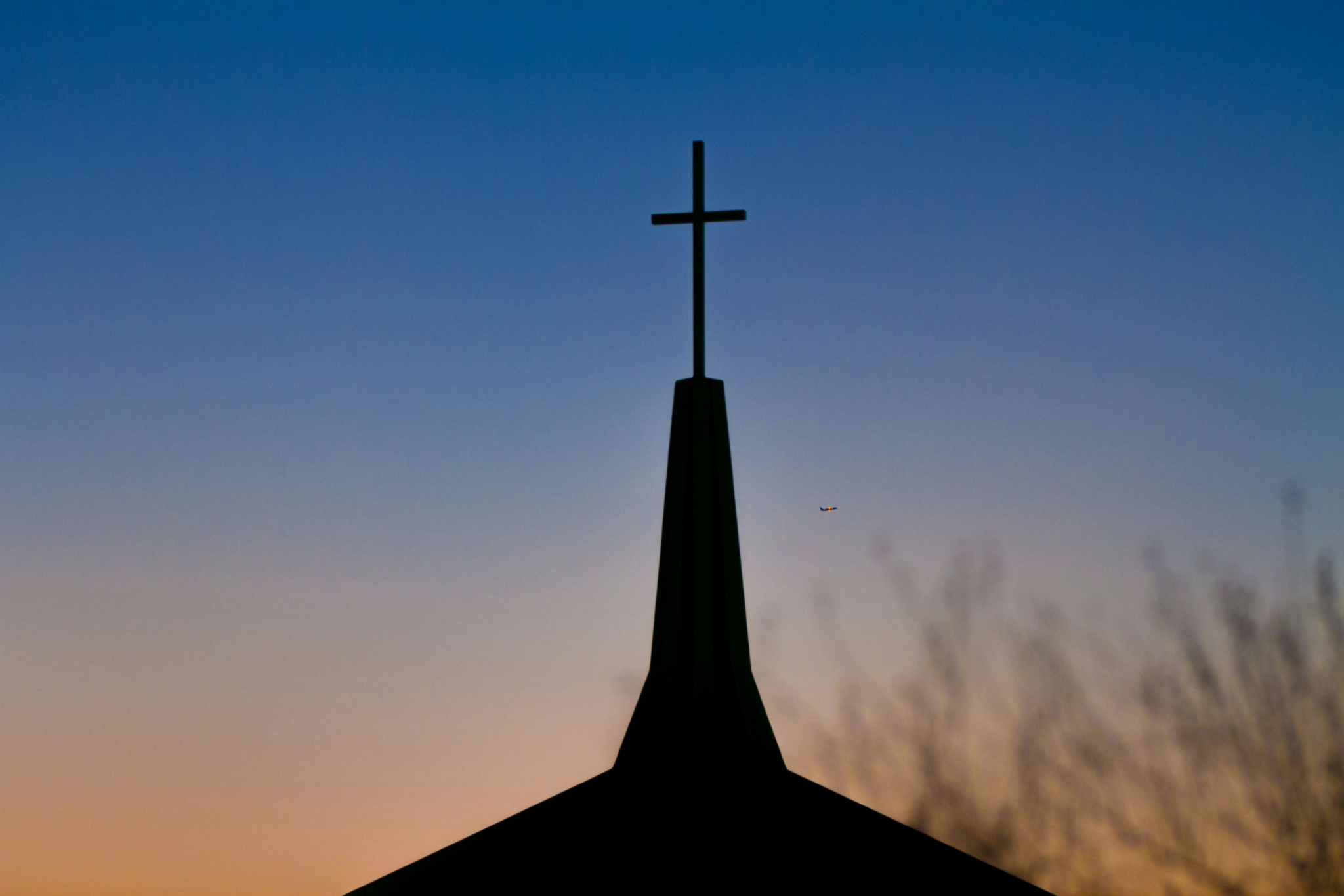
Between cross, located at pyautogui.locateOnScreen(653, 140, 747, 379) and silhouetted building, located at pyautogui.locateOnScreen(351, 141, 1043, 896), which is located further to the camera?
cross, located at pyautogui.locateOnScreen(653, 140, 747, 379)

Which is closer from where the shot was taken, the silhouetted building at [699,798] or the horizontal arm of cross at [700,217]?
the silhouetted building at [699,798]

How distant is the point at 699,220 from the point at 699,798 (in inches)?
190

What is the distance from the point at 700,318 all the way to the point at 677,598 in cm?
234

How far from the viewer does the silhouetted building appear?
27.0 ft

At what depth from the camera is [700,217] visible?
10.3 m

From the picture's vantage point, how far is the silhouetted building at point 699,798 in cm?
823

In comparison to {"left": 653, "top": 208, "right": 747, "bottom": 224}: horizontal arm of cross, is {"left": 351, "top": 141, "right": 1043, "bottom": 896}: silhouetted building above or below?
below

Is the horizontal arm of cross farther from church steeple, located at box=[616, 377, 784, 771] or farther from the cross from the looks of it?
church steeple, located at box=[616, 377, 784, 771]

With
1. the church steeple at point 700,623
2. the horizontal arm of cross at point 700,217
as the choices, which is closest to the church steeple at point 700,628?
the church steeple at point 700,623

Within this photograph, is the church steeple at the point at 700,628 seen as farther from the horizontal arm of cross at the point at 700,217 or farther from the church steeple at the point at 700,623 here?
the horizontal arm of cross at the point at 700,217

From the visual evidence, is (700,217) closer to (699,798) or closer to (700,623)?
(700,623)

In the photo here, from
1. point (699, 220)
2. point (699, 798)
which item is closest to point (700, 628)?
point (699, 798)

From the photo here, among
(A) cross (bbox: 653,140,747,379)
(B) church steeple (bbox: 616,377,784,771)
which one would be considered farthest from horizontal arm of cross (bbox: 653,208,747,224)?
(B) church steeple (bbox: 616,377,784,771)

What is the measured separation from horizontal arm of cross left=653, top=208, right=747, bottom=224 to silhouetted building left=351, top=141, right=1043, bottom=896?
0.5 inches
